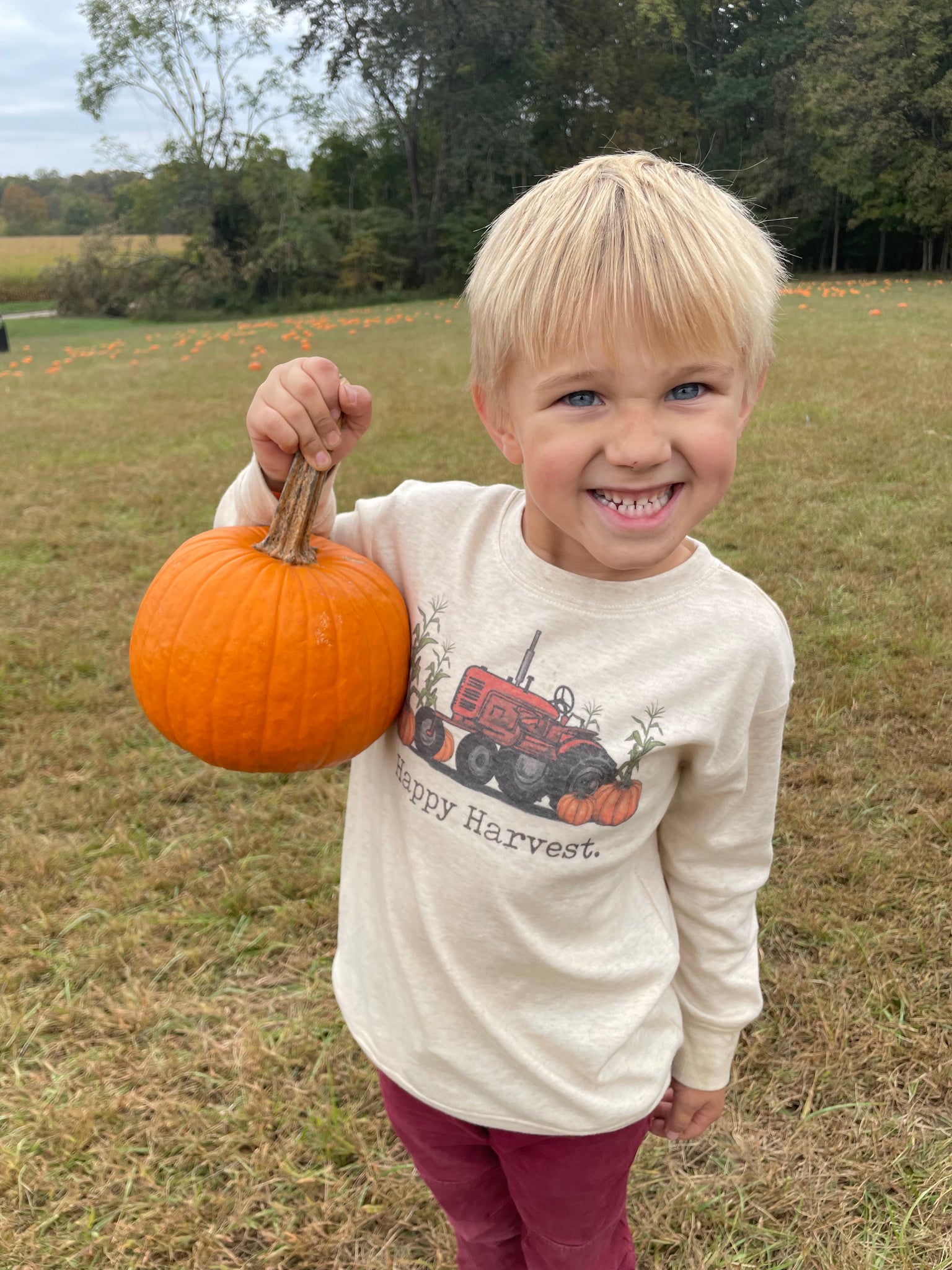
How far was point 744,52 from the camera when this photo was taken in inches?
886

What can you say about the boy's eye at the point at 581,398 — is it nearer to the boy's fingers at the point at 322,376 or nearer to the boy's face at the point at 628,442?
the boy's face at the point at 628,442

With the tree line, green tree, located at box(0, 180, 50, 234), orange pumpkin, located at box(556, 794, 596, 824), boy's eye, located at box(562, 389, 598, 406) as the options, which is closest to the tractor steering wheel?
orange pumpkin, located at box(556, 794, 596, 824)

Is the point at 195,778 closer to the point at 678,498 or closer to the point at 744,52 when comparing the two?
the point at 678,498

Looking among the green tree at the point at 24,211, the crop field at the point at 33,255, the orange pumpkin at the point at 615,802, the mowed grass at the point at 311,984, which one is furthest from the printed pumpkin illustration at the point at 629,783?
the green tree at the point at 24,211

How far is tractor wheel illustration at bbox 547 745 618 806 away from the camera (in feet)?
3.66

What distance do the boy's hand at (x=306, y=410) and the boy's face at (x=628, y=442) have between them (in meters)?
0.22

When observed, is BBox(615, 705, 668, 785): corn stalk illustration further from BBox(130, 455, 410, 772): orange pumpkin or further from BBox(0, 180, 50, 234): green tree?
BBox(0, 180, 50, 234): green tree

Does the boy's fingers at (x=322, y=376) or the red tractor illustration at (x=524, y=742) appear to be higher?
the boy's fingers at (x=322, y=376)

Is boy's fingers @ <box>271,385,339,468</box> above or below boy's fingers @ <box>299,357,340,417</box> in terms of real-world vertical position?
below

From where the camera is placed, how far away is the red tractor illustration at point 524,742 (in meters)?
1.12

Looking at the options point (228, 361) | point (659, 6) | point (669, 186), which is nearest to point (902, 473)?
point (669, 186)

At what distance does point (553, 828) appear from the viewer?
1.12 m

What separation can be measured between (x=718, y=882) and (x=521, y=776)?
350 mm

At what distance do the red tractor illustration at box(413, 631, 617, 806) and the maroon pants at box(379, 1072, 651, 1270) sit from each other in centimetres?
54
